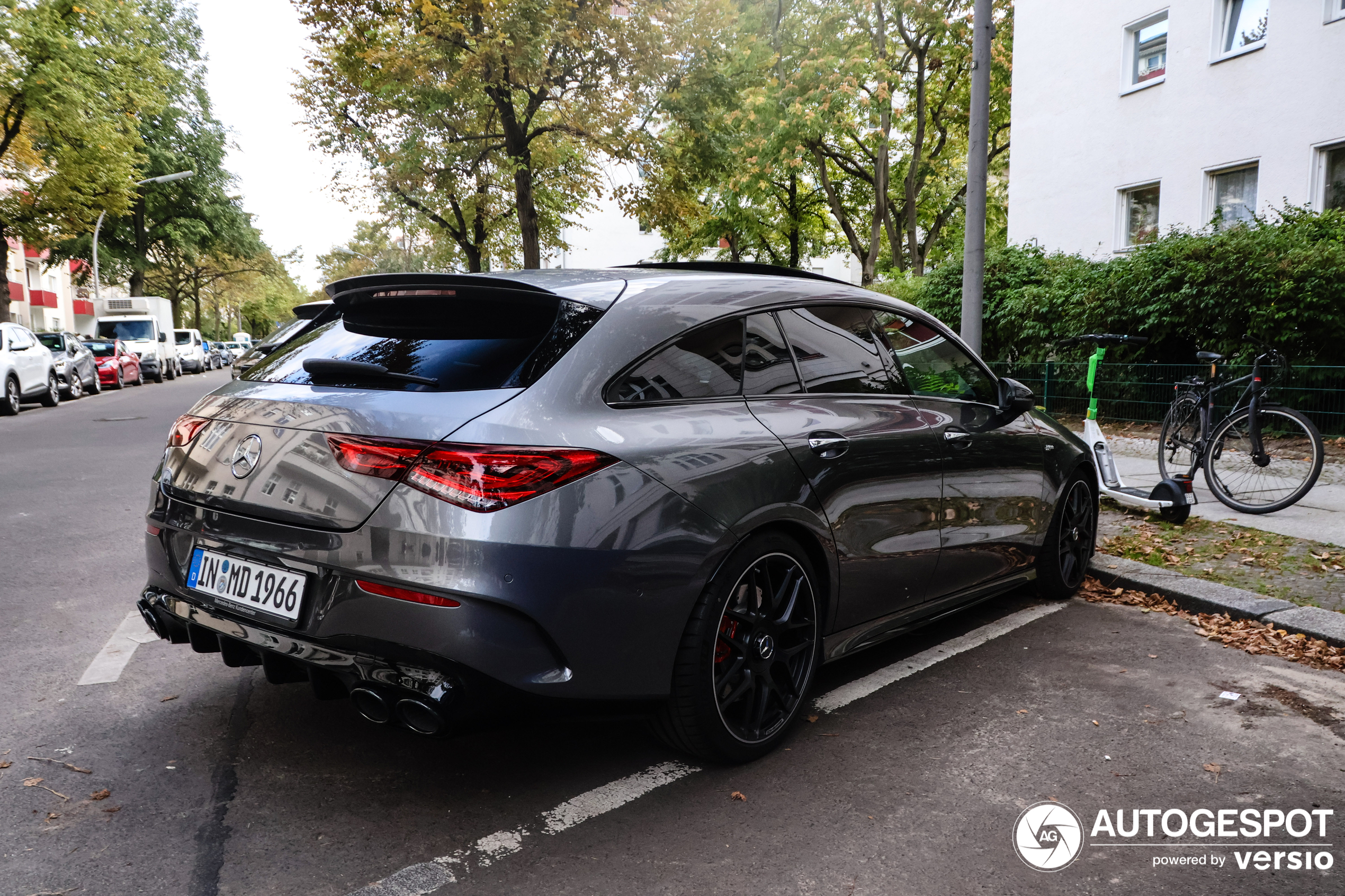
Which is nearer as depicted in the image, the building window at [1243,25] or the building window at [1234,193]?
the building window at [1243,25]

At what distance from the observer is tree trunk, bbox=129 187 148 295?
44.5m

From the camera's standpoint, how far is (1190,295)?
11469 millimetres

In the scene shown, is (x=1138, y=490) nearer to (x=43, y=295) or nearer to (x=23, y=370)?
(x=23, y=370)

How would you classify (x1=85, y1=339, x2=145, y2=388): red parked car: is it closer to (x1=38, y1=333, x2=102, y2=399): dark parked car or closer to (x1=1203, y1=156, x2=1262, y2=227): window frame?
(x1=38, y1=333, x2=102, y2=399): dark parked car

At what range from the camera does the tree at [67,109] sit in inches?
988

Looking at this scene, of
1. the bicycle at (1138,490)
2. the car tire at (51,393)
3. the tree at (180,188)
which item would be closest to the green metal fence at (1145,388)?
the bicycle at (1138,490)

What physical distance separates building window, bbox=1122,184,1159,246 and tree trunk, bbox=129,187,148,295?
132ft

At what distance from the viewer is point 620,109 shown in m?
19.6

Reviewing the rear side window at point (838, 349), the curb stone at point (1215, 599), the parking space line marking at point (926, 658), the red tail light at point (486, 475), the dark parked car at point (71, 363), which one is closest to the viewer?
the red tail light at point (486, 475)

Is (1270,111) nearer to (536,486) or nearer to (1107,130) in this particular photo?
(1107,130)

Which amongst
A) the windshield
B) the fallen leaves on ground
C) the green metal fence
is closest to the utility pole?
the green metal fence

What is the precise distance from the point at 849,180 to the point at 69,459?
29.2 m

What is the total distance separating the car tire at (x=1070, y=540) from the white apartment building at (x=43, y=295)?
46781 millimetres

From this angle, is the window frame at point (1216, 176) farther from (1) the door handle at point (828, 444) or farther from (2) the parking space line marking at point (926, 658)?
(1) the door handle at point (828, 444)
